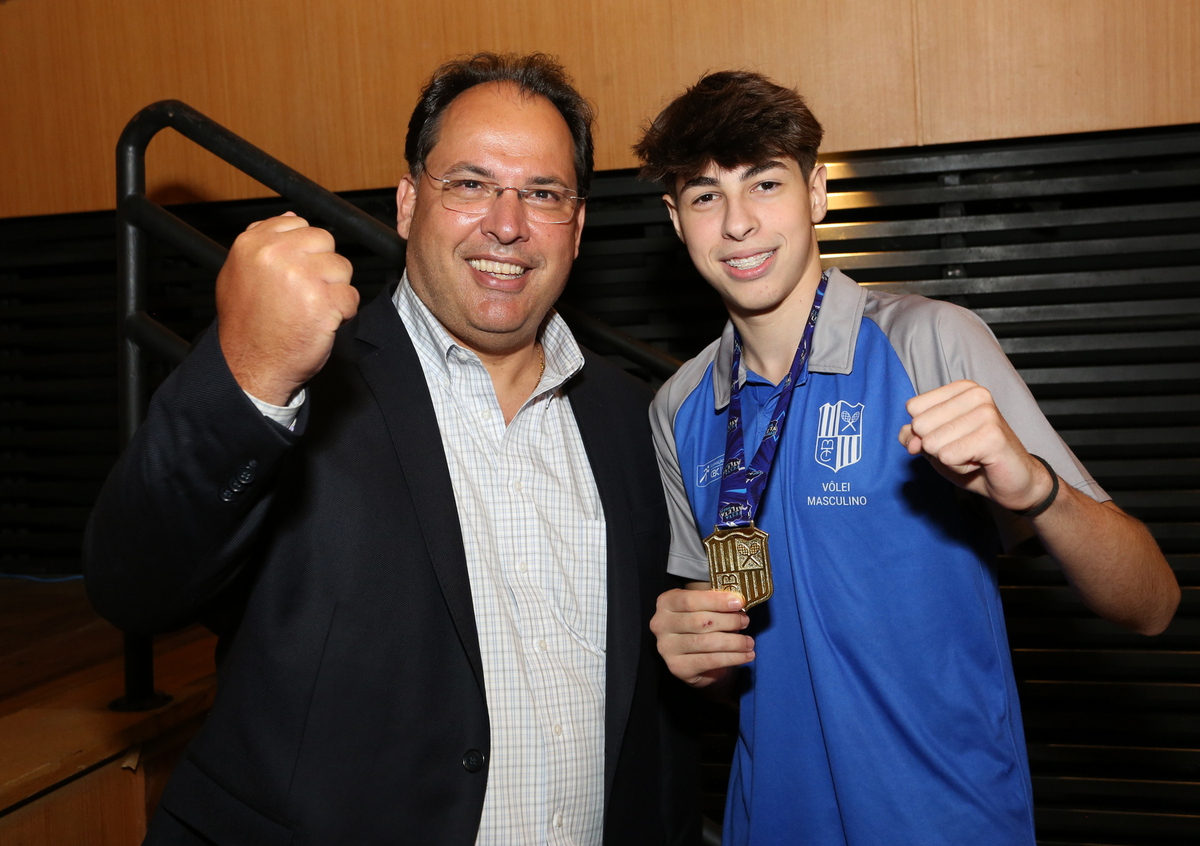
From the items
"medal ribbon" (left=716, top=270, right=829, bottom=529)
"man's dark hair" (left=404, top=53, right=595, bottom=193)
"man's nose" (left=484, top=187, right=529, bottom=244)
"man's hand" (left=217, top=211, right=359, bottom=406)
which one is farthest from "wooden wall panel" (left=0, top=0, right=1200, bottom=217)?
"man's hand" (left=217, top=211, right=359, bottom=406)

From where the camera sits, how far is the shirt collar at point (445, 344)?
67.1 inches

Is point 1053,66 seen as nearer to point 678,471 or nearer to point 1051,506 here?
point 678,471

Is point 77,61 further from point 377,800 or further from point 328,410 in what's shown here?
point 377,800

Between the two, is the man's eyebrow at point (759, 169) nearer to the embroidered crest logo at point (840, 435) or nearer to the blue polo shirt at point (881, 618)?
the blue polo shirt at point (881, 618)

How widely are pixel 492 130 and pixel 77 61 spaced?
238 cm

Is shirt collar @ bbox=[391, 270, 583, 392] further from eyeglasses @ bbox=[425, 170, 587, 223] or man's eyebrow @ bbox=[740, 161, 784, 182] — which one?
man's eyebrow @ bbox=[740, 161, 784, 182]

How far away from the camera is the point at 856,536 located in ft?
4.80

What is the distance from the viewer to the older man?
44.6 inches

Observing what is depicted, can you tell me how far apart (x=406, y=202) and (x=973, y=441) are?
1.29m

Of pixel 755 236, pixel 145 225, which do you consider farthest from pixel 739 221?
pixel 145 225

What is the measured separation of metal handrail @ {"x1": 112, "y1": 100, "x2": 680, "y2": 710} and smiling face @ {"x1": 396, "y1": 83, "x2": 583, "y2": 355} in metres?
0.19

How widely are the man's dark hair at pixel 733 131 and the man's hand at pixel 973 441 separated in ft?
2.10

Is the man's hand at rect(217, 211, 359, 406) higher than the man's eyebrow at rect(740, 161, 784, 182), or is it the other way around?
the man's eyebrow at rect(740, 161, 784, 182)

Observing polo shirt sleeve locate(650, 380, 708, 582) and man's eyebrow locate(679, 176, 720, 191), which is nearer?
man's eyebrow locate(679, 176, 720, 191)
